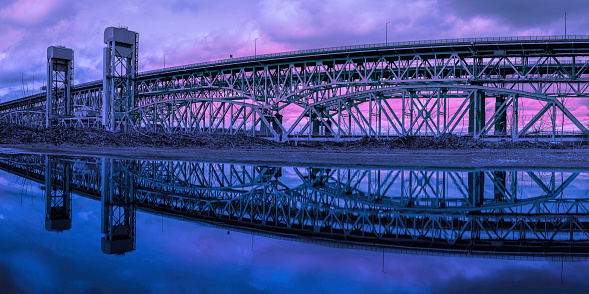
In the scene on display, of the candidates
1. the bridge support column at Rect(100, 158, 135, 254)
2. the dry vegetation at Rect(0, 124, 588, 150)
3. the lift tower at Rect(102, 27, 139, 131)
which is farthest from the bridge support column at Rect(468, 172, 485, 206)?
the lift tower at Rect(102, 27, 139, 131)

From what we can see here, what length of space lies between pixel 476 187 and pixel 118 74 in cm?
5024

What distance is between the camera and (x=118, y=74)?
175 ft

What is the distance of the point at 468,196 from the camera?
451 inches

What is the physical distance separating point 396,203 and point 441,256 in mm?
4635

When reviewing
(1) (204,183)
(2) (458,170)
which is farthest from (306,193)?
(2) (458,170)

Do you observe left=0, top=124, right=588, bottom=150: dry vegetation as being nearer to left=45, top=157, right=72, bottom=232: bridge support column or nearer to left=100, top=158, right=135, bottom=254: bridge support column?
left=45, top=157, right=72, bottom=232: bridge support column

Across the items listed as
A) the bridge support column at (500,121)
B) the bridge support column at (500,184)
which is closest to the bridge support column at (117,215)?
the bridge support column at (500,184)

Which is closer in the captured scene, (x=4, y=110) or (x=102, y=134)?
(x=102, y=134)

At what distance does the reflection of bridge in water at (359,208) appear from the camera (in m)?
6.55

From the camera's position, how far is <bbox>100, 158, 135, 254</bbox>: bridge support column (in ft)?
18.0

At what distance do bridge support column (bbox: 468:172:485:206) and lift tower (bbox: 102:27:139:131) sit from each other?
46.3 m

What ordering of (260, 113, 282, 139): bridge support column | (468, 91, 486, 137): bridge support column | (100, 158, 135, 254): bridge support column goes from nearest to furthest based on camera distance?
1. (100, 158, 135, 254): bridge support column
2. (468, 91, 486, 137): bridge support column
3. (260, 113, 282, 139): bridge support column

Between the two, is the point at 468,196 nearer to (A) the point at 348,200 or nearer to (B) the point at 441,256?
(A) the point at 348,200

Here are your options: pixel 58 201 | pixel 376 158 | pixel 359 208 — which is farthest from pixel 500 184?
pixel 58 201
